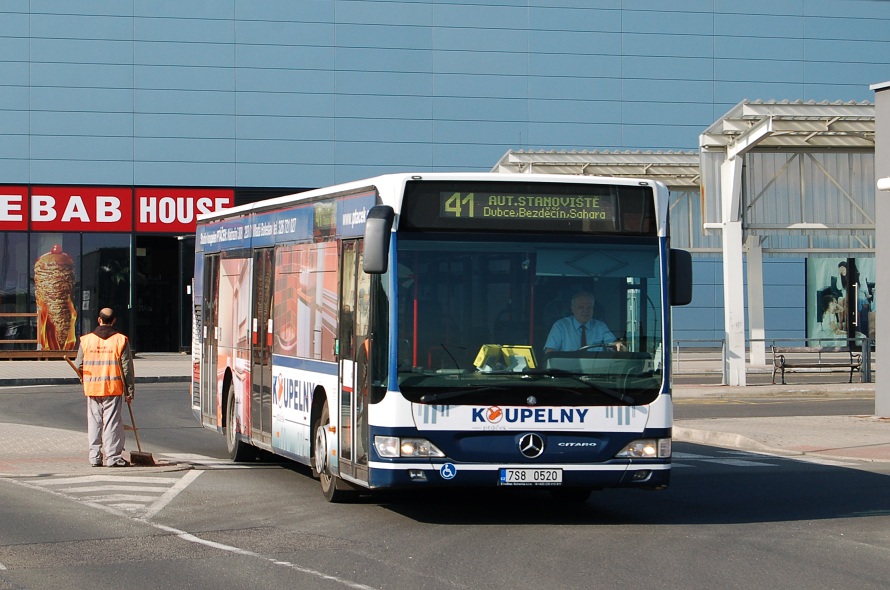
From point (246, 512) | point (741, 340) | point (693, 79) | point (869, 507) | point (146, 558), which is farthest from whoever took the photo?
point (693, 79)

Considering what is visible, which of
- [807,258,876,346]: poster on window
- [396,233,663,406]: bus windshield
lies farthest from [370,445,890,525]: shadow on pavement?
[807,258,876,346]: poster on window

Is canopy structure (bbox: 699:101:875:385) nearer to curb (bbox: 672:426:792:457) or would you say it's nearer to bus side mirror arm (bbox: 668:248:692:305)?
curb (bbox: 672:426:792:457)

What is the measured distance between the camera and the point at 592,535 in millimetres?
10547

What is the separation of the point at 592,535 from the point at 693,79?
1523 inches

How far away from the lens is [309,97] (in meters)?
44.9

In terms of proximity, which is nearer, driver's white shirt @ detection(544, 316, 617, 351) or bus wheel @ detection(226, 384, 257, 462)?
driver's white shirt @ detection(544, 316, 617, 351)

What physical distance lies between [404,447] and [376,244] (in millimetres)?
1532

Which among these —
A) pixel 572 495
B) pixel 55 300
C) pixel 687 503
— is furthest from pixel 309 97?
pixel 687 503

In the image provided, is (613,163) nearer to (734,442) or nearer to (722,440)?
(722,440)

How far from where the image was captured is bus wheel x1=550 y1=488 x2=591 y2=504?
12.5m

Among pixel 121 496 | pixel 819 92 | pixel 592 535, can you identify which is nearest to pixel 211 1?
pixel 819 92

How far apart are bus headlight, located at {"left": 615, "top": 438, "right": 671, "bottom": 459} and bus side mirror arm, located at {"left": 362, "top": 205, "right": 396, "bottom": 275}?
2322mm

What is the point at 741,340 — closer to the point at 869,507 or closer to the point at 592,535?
the point at 869,507

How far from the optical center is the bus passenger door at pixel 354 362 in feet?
35.8
